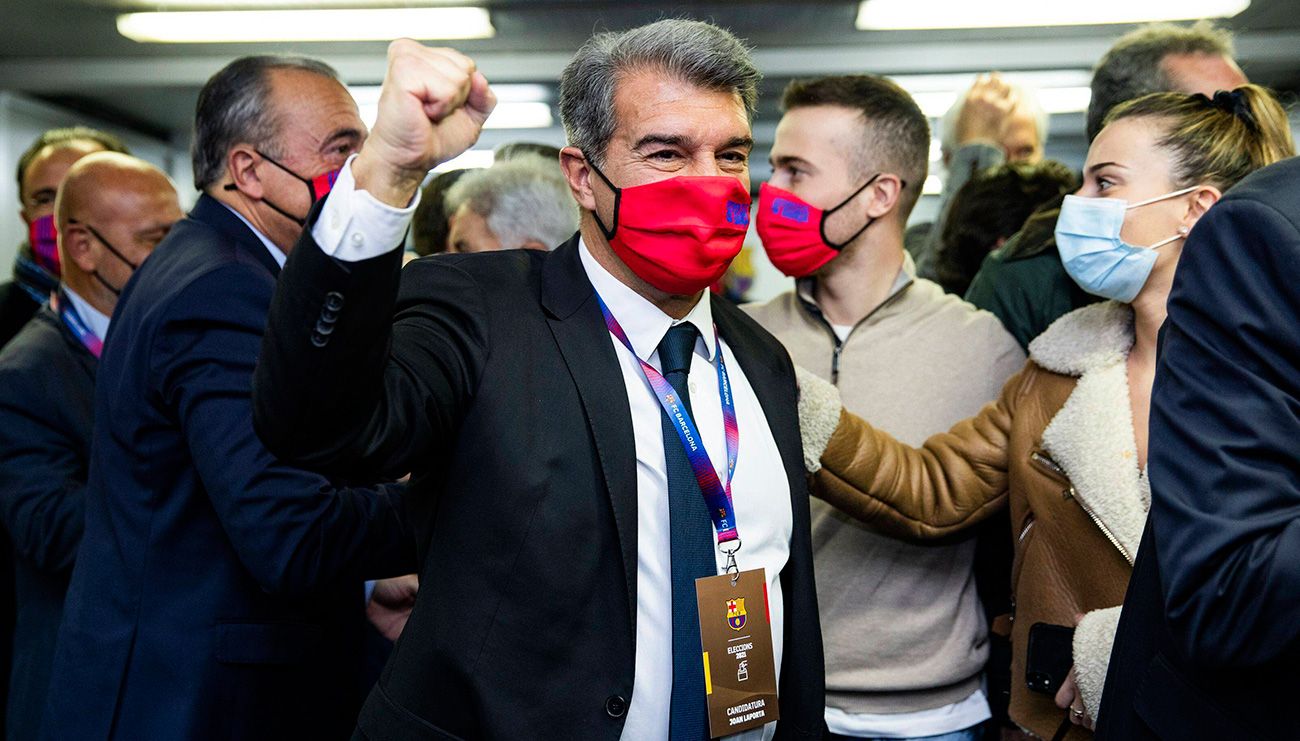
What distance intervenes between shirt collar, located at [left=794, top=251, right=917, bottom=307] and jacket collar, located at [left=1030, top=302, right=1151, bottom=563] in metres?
0.47

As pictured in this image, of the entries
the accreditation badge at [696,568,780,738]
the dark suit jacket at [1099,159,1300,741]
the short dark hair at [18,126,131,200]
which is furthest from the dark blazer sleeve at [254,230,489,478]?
the short dark hair at [18,126,131,200]

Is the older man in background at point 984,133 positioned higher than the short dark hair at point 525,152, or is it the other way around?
the older man in background at point 984,133

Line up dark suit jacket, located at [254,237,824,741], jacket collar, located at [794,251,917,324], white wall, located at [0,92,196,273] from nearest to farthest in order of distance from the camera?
dark suit jacket, located at [254,237,824,741], jacket collar, located at [794,251,917,324], white wall, located at [0,92,196,273]

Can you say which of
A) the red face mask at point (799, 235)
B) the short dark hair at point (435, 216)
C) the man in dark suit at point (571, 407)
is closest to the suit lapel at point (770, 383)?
the man in dark suit at point (571, 407)

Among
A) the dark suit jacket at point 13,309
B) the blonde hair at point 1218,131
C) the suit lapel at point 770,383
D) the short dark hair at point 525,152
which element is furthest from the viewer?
the dark suit jacket at point 13,309

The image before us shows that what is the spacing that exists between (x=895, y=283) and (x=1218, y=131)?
82 centimetres

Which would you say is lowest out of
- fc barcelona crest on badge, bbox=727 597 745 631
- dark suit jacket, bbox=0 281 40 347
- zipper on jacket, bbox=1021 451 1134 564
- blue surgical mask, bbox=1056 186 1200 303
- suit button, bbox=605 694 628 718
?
dark suit jacket, bbox=0 281 40 347

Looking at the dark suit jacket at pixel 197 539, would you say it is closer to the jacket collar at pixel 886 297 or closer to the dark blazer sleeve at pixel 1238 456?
the jacket collar at pixel 886 297

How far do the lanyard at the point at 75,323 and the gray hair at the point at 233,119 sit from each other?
79 cm

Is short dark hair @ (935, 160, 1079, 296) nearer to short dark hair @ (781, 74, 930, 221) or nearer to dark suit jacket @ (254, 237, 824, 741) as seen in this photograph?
short dark hair @ (781, 74, 930, 221)

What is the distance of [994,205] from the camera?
10.6 ft

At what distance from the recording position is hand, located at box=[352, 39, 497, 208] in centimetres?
112

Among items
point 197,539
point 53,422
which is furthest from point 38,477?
point 197,539

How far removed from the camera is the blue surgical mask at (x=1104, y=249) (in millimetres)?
2045
